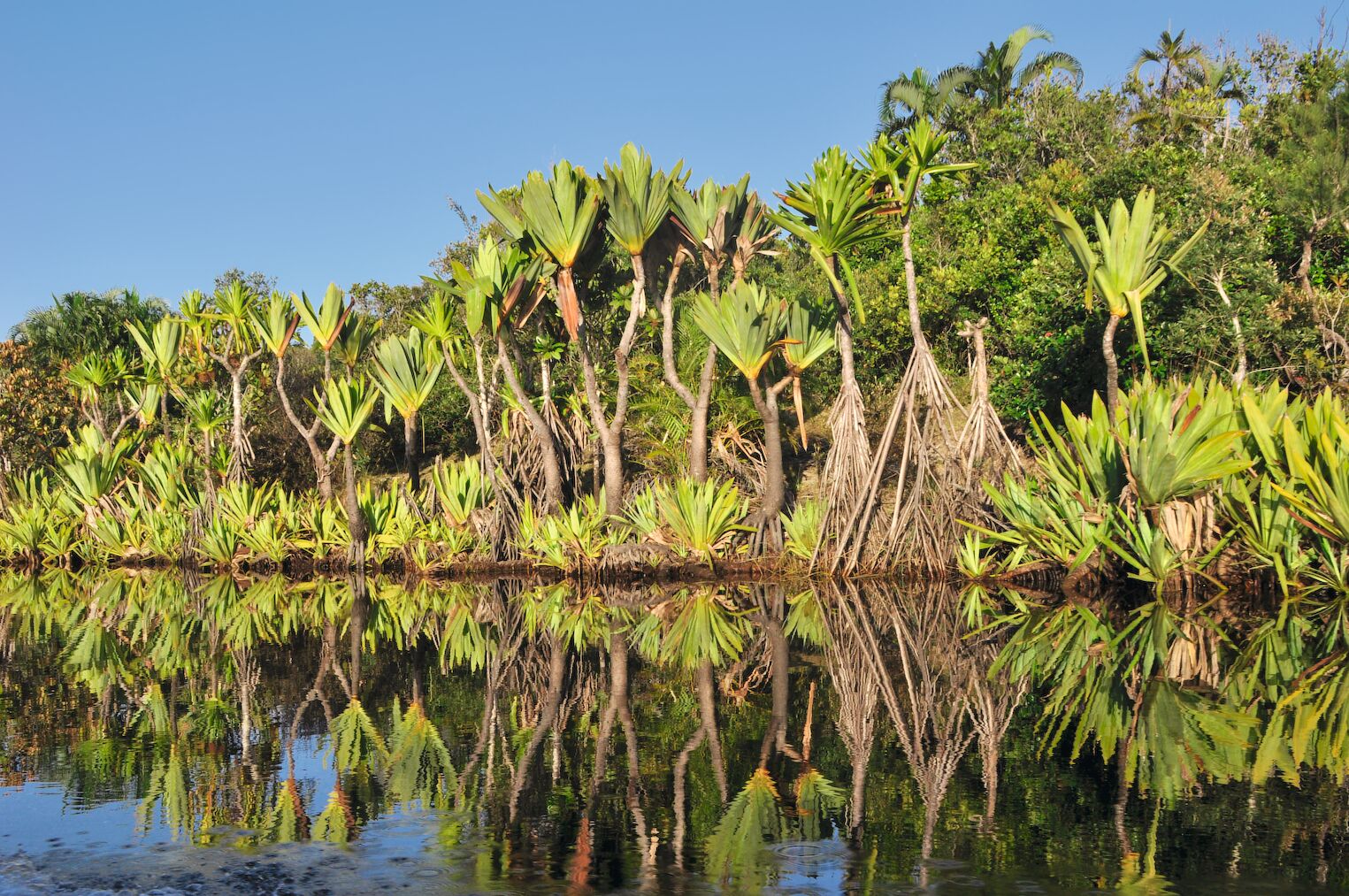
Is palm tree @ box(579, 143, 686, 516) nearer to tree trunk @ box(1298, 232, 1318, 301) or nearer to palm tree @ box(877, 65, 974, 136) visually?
tree trunk @ box(1298, 232, 1318, 301)

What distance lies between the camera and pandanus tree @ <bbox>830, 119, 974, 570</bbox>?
16.7 meters

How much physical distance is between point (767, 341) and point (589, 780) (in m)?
12.1

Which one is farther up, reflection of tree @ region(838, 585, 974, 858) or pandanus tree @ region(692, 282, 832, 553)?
pandanus tree @ region(692, 282, 832, 553)

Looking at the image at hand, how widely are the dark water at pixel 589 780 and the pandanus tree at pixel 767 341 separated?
6.04 metres

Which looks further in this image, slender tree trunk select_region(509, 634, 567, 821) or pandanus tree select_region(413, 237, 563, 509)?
pandanus tree select_region(413, 237, 563, 509)

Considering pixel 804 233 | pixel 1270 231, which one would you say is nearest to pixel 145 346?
pixel 804 233

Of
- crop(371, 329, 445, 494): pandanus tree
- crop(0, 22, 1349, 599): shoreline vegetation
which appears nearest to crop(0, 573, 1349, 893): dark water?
crop(0, 22, 1349, 599): shoreline vegetation

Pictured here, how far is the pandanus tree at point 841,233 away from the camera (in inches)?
654

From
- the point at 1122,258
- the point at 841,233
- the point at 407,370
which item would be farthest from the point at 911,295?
the point at 407,370

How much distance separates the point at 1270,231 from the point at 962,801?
17394mm

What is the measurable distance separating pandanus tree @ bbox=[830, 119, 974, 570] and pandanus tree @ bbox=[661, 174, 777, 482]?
252 cm

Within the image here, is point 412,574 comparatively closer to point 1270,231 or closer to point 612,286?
point 612,286

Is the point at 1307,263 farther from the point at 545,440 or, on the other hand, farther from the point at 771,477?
the point at 545,440

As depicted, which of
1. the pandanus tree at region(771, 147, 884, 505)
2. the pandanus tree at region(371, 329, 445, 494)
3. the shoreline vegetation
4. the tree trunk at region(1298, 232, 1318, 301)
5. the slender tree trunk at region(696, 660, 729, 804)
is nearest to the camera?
the slender tree trunk at region(696, 660, 729, 804)
